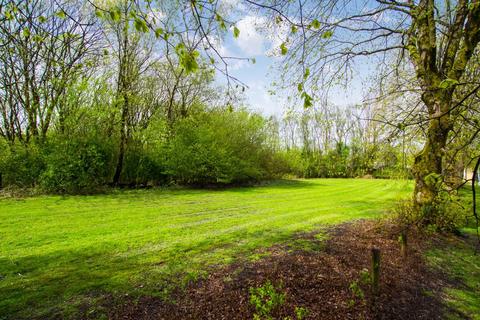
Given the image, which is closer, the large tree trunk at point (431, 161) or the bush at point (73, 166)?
the large tree trunk at point (431, 161)

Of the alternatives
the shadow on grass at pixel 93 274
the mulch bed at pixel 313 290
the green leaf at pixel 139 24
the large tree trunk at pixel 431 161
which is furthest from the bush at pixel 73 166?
the large tree trunk at pixel 431 161

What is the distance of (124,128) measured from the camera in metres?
15.3

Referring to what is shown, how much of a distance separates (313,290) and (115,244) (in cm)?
393

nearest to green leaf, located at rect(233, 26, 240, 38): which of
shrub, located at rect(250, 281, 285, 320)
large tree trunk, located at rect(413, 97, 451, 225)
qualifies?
shrub, located at rect(250, 281, 285, 320)

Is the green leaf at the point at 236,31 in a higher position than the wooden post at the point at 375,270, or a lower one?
higher

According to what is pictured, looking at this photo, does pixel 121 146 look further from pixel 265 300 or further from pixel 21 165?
pixel 265 300

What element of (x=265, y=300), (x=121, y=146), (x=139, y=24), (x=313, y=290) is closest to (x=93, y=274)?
(x=265, y=300)

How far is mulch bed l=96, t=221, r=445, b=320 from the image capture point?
310cm

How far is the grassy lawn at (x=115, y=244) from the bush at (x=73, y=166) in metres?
1.93

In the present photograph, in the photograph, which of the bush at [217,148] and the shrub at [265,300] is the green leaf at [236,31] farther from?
the bush at [217,148]

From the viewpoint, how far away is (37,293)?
3.36 metres

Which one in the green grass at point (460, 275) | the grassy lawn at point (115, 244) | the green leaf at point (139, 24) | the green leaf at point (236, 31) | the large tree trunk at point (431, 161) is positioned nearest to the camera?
the green leaf at point (139, 24)

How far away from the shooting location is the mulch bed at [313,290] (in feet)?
10.2

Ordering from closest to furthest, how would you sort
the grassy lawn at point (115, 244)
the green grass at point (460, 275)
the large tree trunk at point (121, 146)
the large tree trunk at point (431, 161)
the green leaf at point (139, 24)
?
the green leaf at point (139, 24), the grassy lawn at point (115, 244), the green grass at point (460, 275), the large tree trunk at point (431, 161), the large tree trunk at point (121, 146)
